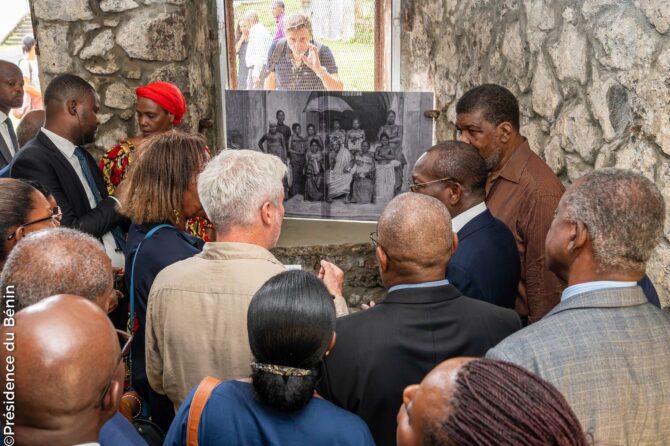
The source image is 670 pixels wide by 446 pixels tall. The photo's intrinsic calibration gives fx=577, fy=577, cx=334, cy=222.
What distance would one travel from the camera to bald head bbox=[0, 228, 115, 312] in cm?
154

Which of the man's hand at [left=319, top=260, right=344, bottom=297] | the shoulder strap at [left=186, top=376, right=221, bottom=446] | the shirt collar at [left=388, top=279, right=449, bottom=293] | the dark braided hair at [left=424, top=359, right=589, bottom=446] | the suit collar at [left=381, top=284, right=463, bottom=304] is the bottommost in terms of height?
the shoulder strap at [left=186, top=376, right=221, bottom=446]

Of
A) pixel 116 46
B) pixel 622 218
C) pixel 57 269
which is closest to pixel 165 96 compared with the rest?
pixel 116 46

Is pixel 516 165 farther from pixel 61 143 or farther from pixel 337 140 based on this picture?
pixel 61 143


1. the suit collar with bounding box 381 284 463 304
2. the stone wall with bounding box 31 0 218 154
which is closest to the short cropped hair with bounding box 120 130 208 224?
the suit collar with bounding box 381 284 463 304

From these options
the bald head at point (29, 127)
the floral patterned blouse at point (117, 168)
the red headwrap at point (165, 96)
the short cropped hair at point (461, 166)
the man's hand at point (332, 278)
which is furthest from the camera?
the bald head at point (29, 127)

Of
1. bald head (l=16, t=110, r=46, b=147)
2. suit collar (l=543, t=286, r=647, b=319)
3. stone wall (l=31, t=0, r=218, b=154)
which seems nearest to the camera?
suit collar (l=543, t=286, r=647, b=319)

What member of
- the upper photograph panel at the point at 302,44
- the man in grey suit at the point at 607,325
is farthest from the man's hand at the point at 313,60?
the man in grey suit at the point at 607,325

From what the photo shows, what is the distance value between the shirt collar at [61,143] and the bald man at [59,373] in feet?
7.27

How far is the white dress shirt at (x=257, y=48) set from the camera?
15.9ft

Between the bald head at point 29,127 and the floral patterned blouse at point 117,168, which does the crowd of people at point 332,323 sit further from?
the bald head at point 29,127

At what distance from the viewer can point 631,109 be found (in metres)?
2.31

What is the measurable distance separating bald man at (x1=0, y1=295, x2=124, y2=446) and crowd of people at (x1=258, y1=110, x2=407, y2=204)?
3582 mm

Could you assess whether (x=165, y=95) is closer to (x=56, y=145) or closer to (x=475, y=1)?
(x=56, y=145)

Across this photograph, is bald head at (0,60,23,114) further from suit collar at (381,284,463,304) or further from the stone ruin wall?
suit collar at (381,284,463,304)
